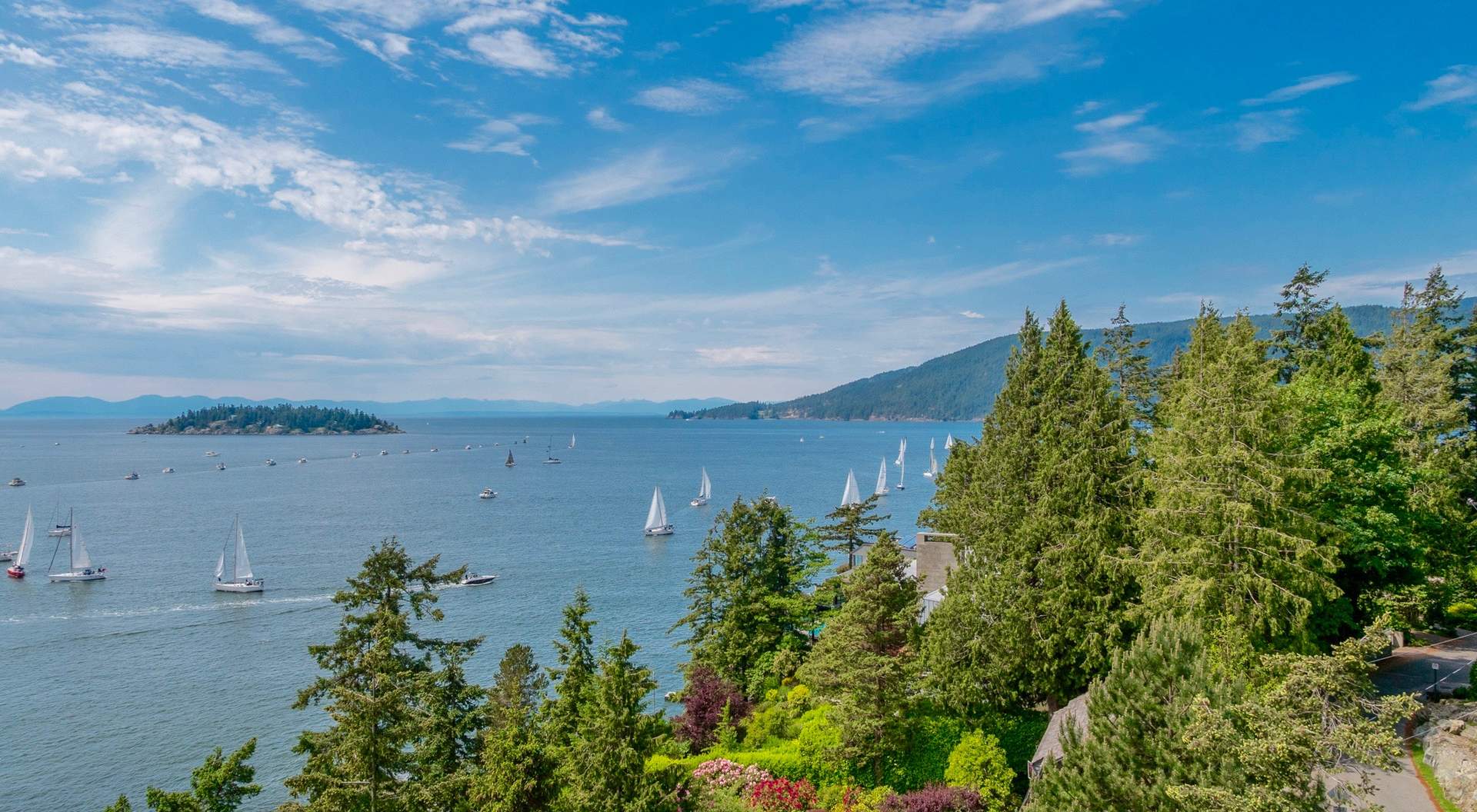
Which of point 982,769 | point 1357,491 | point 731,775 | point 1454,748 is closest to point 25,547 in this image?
point 731,775

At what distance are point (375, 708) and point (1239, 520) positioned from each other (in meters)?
21.3

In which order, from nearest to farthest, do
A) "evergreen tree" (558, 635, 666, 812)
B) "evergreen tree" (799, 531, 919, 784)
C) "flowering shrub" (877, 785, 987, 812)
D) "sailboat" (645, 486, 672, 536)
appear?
"evergreen tree" (558, 635, 666, 812), "flowering shrub" (877, 785, 987, 812), "evergreen tree" (799, 531, 919, 784), "sailboat" (645, 486, 672, 536)

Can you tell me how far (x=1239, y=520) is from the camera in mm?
19953

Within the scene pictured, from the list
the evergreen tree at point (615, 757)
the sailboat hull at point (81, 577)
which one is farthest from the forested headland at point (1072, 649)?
the sailboat hull at point (81, 577)

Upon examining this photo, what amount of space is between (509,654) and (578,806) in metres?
13.7

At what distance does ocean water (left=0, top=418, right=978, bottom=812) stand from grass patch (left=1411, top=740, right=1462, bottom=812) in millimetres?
31743

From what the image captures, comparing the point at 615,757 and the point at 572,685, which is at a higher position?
the point at 615,757

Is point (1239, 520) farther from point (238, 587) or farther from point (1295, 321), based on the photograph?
point (238, 587)

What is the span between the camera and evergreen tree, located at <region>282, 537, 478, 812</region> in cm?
1711

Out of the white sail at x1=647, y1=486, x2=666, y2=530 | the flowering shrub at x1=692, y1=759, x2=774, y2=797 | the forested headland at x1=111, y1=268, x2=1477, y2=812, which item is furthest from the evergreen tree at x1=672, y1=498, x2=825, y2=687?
the white sail at x1=647, y1=486, x2=666, y2=530

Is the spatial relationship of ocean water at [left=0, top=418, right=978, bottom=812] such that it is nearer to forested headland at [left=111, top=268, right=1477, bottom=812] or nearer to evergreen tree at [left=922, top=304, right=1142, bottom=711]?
forested headland at [left=111, top=268, right=1477, bottom=812]

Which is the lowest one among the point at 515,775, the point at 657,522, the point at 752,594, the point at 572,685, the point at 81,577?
the point at 657,522

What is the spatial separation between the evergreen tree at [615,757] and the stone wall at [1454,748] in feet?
56.7

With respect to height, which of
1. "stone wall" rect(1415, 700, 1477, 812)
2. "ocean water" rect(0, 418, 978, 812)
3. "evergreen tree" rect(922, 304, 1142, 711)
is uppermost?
"evergreen tree" rect(922, 304, 1142, 711)
